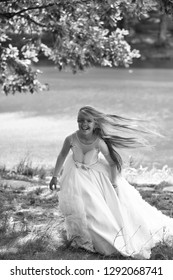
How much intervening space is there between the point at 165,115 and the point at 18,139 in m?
5.94

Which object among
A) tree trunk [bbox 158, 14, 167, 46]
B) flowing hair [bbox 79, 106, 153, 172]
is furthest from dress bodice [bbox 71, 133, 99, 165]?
tree trunk [bbox 158, 14, 167, 46]

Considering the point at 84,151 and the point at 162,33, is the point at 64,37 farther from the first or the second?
the point at 162,33

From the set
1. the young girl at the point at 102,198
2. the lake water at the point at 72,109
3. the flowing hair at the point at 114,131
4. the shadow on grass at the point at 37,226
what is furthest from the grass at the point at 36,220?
the lake water at the point at 72,109

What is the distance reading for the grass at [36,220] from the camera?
4.68 m

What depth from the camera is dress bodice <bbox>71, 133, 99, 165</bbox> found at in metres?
4.95

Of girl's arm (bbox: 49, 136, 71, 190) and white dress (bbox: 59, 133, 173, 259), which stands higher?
girl's arm (bbox: 49, 136, 71, 190)

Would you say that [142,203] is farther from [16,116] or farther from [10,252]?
[16,116]

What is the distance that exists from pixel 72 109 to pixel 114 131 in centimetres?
1591

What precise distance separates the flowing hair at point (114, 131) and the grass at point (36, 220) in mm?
795

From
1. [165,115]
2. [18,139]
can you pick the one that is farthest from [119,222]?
[165,115]

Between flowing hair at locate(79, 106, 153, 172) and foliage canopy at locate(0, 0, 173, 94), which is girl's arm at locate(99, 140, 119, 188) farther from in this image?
foliage canopy at locate(0, 0, 173, 94)

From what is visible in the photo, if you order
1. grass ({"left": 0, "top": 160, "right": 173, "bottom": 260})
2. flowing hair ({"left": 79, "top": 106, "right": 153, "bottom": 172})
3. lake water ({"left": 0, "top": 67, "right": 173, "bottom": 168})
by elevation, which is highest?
flowing hair ({"left": 79, "top": 106, "right": 153, "bottom": 172})

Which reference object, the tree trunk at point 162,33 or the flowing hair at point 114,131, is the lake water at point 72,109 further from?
the tree trunk at point 162,33

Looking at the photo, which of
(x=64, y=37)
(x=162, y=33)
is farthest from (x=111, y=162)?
(x=162, y=33)
